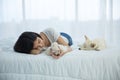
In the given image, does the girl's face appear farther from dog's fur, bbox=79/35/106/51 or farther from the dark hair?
dog's fur, bbox=79/35/106/51

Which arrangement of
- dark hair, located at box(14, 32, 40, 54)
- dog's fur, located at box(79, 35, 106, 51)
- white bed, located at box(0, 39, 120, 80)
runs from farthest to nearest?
dog's fur, located at box(79, 35, 106, 51)
dark hair, located at box(14, 32, 40, 54)
white bed, located at box(0, 39, 120, 80)

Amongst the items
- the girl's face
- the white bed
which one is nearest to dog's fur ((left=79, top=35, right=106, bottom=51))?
the white bed

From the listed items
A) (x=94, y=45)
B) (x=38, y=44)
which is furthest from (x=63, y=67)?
(x=94, y=45)

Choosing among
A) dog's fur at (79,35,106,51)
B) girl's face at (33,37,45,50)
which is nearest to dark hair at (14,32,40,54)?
girl's face at (33,37,45,50)

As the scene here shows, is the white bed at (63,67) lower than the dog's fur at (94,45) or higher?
lower

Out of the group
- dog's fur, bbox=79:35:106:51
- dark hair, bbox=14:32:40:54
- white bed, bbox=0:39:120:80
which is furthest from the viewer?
dog's fur, bbox=79:35:106:51

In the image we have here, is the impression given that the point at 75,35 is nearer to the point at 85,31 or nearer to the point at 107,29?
the point at 85,31

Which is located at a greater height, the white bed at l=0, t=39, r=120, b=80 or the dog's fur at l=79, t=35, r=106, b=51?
the dog's fur at l=79, t=35, r=106, b=51

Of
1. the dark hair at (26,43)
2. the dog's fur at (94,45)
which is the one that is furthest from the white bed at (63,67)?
the dog's fur at (94,45)

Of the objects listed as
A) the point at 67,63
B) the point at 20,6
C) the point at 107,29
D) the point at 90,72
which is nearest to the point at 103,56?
the point at 90,72

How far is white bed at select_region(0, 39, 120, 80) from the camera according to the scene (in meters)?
1.41

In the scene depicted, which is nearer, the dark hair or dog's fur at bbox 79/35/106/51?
the dark hair

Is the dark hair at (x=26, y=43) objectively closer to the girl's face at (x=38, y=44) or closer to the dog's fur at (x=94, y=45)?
the girl's face at (x=38, y=44)

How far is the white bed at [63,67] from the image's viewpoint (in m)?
1.41
